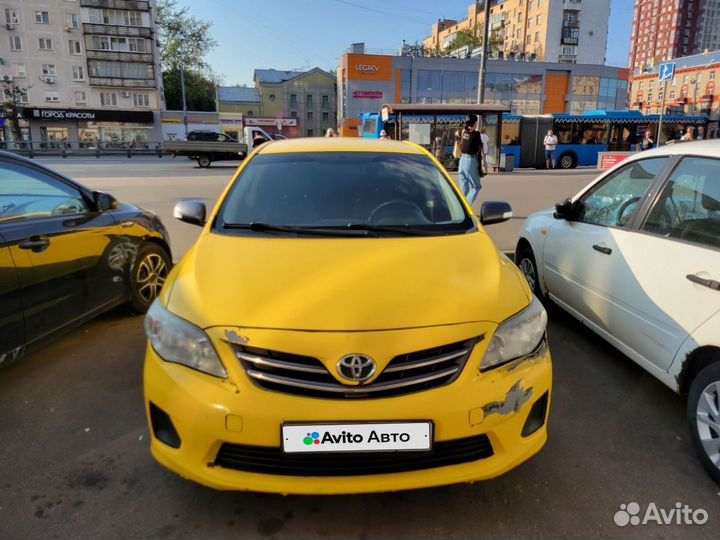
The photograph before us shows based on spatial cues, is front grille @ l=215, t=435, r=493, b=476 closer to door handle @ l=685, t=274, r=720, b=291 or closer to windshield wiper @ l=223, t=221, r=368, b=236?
windshield wiper @ l=223, t=221, r=368, b=236

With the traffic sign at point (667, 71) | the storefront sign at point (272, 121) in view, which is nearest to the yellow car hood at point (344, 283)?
the traffic sign at point (667, 71)

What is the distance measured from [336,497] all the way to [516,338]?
1086 mm

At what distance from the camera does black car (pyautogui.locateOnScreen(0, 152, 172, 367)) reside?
3004 mm

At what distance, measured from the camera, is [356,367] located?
1922mm

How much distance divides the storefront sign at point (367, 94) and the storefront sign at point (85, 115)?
78.9ft

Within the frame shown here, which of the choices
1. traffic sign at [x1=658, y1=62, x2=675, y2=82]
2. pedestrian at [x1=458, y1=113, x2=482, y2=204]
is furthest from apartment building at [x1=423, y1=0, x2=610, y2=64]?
pedestrian at [x1=458, y1=113, x2=482, y2=204]

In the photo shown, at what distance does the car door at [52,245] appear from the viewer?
10.2ft

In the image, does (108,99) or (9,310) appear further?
(108,99)

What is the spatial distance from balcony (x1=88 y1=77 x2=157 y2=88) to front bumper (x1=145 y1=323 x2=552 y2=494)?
66.7 meters

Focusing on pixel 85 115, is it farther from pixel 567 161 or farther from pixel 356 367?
pixel 356 367

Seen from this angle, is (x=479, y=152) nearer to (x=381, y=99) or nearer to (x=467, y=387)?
(x=467, y=387)

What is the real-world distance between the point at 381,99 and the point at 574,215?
187 ft
